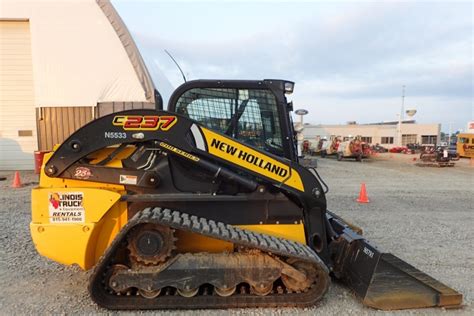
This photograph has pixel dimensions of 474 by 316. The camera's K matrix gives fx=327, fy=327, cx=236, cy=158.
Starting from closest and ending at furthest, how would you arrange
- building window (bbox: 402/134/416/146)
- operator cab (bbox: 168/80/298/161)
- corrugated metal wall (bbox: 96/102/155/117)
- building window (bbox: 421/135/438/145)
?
operator cab (bbox: 168/80/298/161) → corrugated metal wall (bbox: 96/102/155/117) → building window (bbox: 421/135/438/145) → building window (bbox: 402/134/416/146)

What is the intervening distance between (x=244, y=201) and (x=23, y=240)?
11.9ft

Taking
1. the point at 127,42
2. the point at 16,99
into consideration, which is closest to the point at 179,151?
the point at 127,42

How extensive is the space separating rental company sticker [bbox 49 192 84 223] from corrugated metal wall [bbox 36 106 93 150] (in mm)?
9891

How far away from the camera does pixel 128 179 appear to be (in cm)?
316

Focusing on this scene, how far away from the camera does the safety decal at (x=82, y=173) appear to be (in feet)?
10.2

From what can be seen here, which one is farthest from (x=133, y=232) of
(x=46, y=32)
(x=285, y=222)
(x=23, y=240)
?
(x=46, y=32)

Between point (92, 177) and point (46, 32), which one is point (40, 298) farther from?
point (46, 32)

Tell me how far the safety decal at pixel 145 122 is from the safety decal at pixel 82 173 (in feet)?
1.72

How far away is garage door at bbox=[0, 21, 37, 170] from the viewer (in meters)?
12.4

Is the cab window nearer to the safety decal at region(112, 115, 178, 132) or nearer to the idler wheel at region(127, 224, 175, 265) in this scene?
the safety decal at region(112, 115, 178, 132)

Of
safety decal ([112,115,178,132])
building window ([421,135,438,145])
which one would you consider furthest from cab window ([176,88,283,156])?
building window ([421,135,438,145])

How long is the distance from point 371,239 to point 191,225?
344cm

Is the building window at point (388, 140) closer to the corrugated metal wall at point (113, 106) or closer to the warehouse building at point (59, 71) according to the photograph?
the warehouse building at point (59, 71)

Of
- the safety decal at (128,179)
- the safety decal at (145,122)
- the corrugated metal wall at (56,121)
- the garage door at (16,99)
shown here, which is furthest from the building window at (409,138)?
the safety decal at (128,179)
